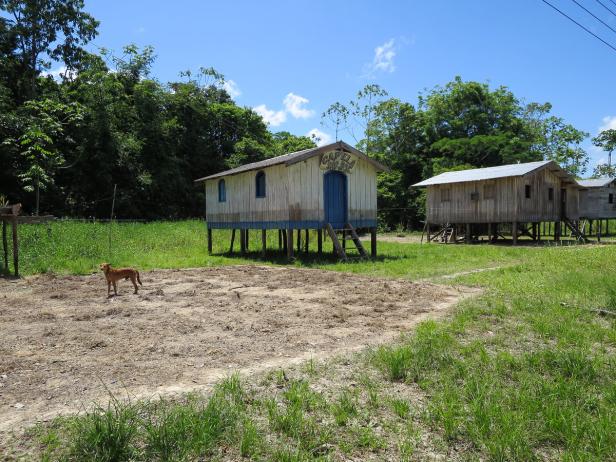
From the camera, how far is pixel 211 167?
42.4 metres

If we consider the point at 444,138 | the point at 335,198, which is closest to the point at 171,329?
Result: the point at 335,198

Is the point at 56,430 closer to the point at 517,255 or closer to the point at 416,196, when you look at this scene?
the point at 517,255

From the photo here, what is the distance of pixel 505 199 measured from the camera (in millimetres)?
24328

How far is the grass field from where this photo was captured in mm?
3314

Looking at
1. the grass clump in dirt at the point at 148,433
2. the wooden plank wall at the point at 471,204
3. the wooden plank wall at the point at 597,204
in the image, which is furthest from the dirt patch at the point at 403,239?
the grass clump in dirt at the point at 148,433

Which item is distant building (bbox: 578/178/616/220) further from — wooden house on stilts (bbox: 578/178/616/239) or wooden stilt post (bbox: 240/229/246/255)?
wooden stilt post (bbox: 240/229/246/255)

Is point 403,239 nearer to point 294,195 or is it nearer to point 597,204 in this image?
point 597,204

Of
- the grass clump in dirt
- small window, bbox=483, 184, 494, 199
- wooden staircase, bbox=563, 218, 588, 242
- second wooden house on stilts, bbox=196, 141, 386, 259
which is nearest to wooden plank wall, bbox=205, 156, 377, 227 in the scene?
second wooden house on stilts, bbox=196, 141, 386, 259

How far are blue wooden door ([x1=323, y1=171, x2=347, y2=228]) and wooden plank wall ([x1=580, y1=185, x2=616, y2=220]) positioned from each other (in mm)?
19405

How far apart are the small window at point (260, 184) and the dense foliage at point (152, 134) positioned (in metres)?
10.6

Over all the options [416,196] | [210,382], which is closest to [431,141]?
[416,196]

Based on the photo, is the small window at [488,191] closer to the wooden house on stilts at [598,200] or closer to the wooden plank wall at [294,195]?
the wooden house on stilts at [598,200]

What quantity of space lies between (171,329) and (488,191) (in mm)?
22490

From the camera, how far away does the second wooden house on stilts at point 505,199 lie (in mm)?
24031
